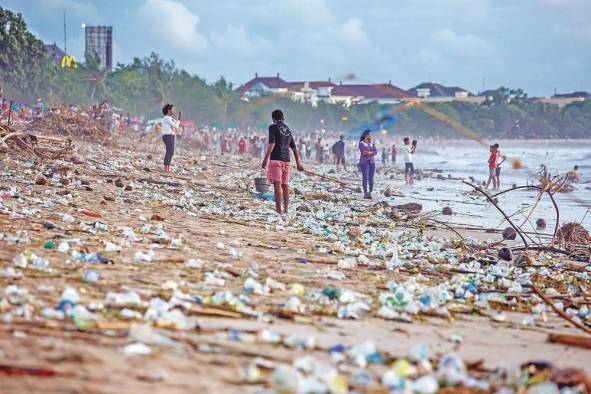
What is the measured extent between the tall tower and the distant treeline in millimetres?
1777

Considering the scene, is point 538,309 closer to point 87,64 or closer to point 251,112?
point 87,64

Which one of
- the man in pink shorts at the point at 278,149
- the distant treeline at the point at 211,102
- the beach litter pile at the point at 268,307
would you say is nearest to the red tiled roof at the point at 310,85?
the distant treeline at the point at 211,102

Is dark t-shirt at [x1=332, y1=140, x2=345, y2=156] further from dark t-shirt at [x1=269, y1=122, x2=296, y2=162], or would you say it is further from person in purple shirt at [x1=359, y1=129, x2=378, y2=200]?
dark t-shirt at [x1=269, y1=122, x2=296, y2=162]

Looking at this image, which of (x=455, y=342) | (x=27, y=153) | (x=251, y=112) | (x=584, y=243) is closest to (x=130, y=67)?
(x=251, y=112)

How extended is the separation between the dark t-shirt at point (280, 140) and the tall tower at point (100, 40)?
6414 cm

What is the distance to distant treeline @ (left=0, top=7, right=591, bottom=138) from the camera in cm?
4738

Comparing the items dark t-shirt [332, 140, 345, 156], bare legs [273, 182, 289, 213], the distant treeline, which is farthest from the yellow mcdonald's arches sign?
bare legs [273, 182, 289, 213]

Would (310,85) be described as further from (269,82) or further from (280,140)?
(280,140)

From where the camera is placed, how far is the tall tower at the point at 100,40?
72250 millimetres

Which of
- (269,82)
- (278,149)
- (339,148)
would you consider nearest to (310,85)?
(269,82)

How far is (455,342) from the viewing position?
4109 millimetres

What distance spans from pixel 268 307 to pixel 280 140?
20.8ft

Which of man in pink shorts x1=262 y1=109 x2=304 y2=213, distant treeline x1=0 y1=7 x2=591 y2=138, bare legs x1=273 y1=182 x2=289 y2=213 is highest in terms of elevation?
distant treeline x1=0 y1=7 x2=591 y2=138

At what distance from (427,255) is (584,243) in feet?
9.45
